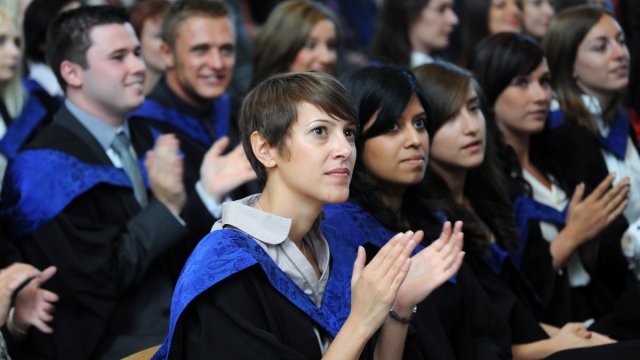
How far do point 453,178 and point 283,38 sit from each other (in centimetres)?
161

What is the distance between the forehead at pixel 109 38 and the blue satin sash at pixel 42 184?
0.52m

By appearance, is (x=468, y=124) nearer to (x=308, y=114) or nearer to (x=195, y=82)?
(x=308, y=114)

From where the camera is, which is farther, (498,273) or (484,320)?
(498,273)

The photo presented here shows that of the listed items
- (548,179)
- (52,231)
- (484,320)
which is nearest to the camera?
(484,320)

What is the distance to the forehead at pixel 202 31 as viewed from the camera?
14.8 ft

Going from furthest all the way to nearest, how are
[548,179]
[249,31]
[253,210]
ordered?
1. [249,31]
2. [548,179]
3. [253,210]

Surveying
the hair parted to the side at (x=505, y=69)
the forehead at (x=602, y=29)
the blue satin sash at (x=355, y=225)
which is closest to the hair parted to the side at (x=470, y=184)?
the hair parted to the side at (x=505, y=69)

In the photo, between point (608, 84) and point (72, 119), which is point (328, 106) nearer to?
point (72, 119)

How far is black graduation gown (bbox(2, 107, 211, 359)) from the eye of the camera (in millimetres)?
3266

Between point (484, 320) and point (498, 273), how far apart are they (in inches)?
17.6

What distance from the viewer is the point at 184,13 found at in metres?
4.54

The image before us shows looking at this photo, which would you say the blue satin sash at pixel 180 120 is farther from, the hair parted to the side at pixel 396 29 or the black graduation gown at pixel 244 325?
the black graduation gown at pixel 244 325

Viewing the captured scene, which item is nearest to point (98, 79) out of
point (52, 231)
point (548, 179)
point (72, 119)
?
point (72, 119)

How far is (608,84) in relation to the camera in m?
4.51
